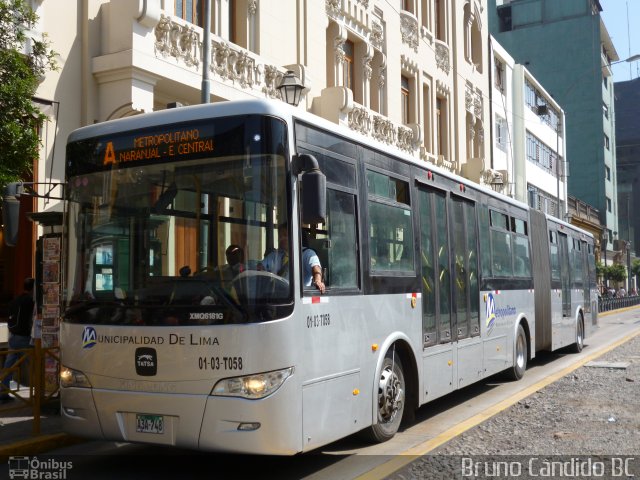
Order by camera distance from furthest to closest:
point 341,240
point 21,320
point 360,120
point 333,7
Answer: point 360,120 < point 333,7 < point 21,320 < point 341,240

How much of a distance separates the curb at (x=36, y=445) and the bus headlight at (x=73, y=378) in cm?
132

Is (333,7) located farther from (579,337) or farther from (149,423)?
(149,423)

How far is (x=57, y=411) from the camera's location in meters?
9.55

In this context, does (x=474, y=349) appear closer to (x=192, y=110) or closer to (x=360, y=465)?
(x=360, y=465)

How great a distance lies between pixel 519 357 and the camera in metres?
13.0

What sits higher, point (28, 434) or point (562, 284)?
point (562, 284)

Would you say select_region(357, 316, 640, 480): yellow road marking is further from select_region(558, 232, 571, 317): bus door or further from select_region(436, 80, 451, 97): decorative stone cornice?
select_region(436, 80, 451, 97): decorative stone cornice

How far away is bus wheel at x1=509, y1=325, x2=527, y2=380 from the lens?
12.6 metres

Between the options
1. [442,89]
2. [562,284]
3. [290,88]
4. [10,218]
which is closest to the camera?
[10,218]

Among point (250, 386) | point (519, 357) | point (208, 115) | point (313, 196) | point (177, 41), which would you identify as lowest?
point (519, 357)

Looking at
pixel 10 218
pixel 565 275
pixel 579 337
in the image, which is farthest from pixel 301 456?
pixel 579 337

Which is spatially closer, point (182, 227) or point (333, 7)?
point (182, 227)

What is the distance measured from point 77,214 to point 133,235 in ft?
2.32

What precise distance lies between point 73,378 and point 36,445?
162cm
